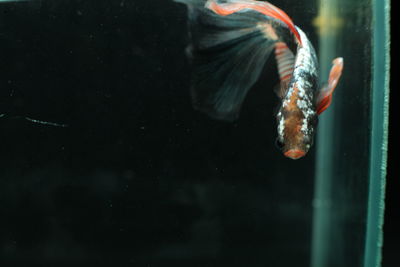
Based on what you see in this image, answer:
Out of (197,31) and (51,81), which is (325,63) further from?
(51,81)

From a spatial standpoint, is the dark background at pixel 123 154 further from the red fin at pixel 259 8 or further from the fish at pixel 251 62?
the red fin at pixel 259 8

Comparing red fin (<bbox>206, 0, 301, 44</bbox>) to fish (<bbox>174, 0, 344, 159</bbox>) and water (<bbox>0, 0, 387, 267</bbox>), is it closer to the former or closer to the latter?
fish (<bbox>174, 0, 344, 159</bbox>)

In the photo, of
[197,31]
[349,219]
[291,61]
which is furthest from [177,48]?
[349,219]

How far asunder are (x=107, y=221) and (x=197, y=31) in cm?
76

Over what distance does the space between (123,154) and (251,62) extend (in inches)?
22.2

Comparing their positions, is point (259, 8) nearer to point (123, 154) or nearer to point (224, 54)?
point (224, 54)

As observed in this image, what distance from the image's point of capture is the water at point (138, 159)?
1.38 metres

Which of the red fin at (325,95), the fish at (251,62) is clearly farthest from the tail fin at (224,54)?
the red fin at (325,95)

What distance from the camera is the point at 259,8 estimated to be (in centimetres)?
109

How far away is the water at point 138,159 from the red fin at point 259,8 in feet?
0.74

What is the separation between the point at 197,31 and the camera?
1.31 meters

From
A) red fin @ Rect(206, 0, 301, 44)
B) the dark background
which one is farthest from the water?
red fin @ Rect(206, 0, 301, 44)

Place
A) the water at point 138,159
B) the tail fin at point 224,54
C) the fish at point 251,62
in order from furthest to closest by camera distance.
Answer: the water at point 138,159 < the tail fin at point 224,54 < the fish at point 251,62

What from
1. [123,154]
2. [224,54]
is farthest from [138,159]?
[224,54]
